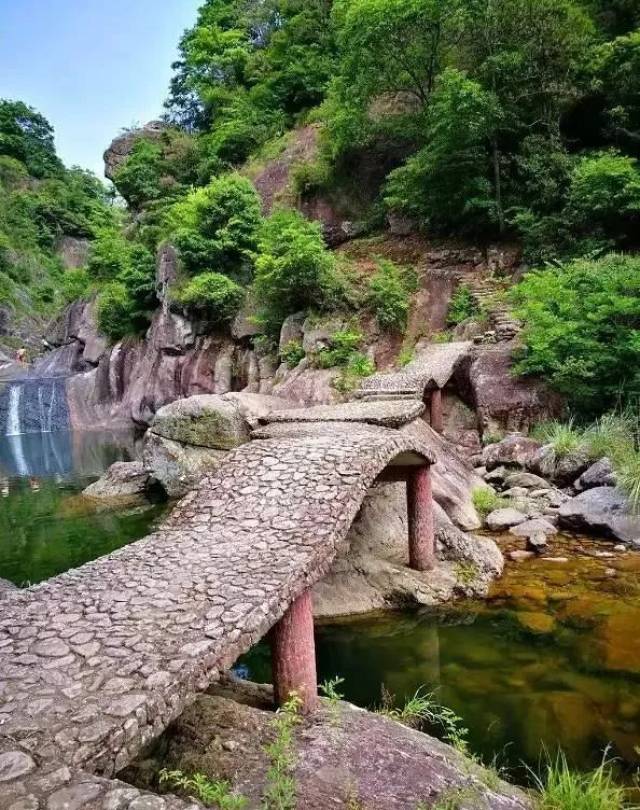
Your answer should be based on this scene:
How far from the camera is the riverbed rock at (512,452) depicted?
380 inches

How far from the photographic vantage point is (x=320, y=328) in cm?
1405

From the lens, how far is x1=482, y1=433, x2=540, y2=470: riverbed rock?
9.66 meters

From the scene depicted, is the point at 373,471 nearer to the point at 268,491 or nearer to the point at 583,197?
the point at 268,491

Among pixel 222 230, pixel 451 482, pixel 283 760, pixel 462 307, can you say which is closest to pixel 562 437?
pixel 451 482

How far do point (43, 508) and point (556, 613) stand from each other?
1056cm

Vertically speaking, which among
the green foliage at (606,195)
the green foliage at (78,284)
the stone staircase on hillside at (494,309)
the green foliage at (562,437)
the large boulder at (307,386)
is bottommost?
the green foliage at (562,437)

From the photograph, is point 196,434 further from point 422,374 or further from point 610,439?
point 610,439

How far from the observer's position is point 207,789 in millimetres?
2633

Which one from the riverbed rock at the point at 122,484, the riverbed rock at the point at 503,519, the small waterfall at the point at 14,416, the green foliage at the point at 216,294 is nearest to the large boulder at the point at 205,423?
the riverbed rock at the point at 122,484

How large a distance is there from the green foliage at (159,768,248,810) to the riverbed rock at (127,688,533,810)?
0.36 feet

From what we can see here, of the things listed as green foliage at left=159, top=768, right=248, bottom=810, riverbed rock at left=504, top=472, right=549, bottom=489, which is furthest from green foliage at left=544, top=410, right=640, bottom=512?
green foliage at left=159, top=768, right=248, bottom=810

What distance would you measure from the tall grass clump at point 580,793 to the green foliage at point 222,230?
17.1m

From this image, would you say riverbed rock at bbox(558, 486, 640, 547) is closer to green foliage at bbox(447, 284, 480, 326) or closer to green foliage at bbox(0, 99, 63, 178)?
green foliage at bbox(447, 284, 480, 326)

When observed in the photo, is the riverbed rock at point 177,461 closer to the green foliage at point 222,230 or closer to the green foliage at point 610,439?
the green foliage at point 610,439
